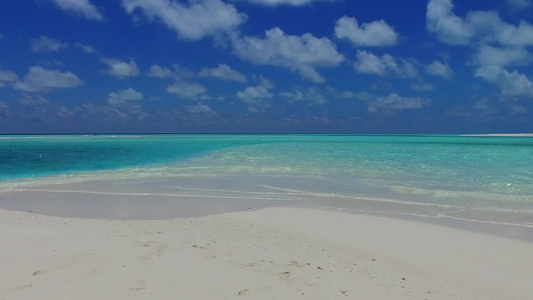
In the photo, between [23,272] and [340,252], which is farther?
[340,252]

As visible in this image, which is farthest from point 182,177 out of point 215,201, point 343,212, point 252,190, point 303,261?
point 303,261

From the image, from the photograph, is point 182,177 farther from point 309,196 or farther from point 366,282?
point 366,282

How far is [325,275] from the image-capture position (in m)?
5.20

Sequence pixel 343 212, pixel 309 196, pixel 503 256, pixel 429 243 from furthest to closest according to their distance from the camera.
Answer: pixel 309 196 → pixel 343 212 → pixel 429 243 → pixel 503 256

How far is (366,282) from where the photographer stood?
198 inches

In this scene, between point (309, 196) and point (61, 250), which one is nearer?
point (61, 250)

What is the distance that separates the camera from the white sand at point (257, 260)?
4.71 metres

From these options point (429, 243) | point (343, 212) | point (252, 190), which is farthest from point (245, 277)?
point (252, 190)

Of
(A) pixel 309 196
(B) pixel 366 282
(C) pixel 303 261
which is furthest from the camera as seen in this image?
(A) pixel 309 196

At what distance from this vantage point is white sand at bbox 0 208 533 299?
185 inches

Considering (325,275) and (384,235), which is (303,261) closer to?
(325,275)

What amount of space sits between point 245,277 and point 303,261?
108 cm

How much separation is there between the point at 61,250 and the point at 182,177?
10703mm

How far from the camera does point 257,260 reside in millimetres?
5746
